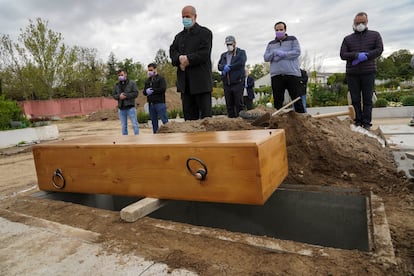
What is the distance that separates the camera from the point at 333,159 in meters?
2.68

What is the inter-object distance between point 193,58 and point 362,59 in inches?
95.2

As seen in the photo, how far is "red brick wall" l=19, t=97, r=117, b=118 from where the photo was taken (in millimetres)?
29188

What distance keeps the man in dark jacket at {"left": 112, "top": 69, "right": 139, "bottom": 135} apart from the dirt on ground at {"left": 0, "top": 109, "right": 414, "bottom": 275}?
121 inches

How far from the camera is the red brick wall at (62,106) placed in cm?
2919

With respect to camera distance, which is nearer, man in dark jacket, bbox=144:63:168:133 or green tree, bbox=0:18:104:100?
man in dark jacket, bbox=144:63:168:133

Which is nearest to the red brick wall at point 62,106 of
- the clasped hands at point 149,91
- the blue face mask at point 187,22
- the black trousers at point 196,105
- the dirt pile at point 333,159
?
the clasped hands at point 149,91

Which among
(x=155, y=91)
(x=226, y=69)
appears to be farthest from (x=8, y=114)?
(x=226, y=69)

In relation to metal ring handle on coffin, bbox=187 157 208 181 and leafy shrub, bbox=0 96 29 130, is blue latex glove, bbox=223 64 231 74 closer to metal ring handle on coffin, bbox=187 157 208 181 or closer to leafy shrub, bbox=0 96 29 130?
metal ring handle on coffin, bbox=187 157 208 181

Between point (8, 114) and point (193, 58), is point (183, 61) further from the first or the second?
point (8, 114)

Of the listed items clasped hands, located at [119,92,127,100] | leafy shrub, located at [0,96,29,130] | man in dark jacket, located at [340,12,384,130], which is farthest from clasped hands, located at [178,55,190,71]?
leafy shrub, located at [0,96,29,130]

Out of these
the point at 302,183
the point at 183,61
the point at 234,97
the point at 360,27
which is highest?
the point at 360,27

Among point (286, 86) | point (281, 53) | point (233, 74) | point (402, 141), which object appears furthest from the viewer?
point (233, 74)

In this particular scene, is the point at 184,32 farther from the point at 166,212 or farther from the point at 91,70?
the point at 91,70

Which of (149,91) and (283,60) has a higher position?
(283,60)
